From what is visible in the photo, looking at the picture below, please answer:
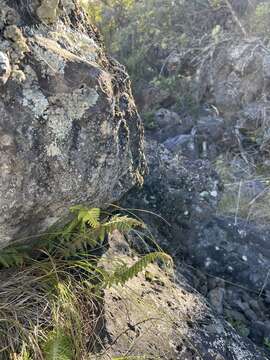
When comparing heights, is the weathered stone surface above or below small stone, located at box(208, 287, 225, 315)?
above

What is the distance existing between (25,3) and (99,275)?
1.36m

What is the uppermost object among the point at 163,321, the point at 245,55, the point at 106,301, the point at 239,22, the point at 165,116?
the point at 239,22

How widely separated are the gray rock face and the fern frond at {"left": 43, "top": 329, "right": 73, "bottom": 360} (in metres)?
0.49

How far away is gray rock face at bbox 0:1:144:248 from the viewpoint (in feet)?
7.34

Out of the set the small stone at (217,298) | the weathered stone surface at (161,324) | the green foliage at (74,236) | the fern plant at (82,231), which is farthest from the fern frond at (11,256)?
the small stone at (217,298)

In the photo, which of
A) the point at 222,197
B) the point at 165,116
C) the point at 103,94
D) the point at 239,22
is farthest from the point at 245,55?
the point at 103,94

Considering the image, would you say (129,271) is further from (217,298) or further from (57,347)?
(217,298)

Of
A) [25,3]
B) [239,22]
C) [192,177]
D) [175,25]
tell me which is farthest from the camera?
[175,25]

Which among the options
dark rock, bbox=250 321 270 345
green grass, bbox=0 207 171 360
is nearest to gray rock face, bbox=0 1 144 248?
green grass, bbox=0 207 171 360

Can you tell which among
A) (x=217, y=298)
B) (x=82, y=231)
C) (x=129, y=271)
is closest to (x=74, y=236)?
(x=82, y=231)

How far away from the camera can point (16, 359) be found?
215cm

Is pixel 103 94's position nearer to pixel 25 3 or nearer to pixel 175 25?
pixel 25 3

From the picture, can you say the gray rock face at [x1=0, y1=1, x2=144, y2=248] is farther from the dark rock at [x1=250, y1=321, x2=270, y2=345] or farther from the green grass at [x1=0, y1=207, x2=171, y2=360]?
the dark rock at [x1=250, y1=321, x2=270, y2=345]

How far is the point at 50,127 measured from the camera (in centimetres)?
234
